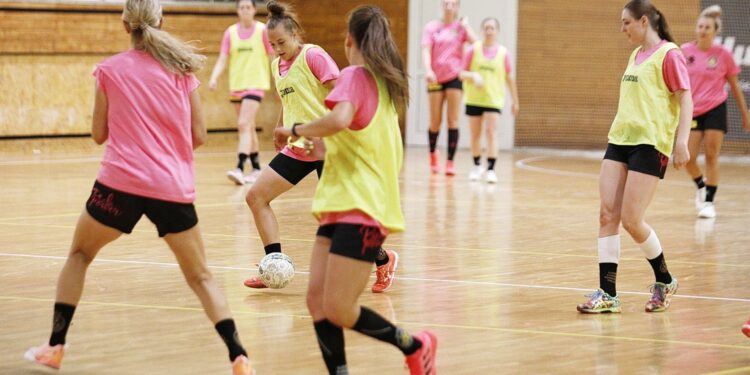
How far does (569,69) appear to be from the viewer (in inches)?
811

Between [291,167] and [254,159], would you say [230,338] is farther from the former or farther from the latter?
[254,159]

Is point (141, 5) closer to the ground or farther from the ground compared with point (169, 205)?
farther from the ground

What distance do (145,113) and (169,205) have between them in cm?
41

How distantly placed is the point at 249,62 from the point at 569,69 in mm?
7754

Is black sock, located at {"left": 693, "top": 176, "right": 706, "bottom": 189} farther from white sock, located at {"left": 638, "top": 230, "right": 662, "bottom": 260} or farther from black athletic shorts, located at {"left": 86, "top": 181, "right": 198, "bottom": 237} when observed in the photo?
black athletic shorts, located at {"left": 86, "top": 181, "right": 198, "bottom": 237}

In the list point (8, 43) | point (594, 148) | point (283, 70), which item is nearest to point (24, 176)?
point (8, 43)

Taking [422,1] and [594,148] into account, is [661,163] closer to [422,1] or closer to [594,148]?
[594,148]

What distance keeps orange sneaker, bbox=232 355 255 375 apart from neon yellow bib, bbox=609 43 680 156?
286 centimetres

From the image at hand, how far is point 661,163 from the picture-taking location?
6945 mm

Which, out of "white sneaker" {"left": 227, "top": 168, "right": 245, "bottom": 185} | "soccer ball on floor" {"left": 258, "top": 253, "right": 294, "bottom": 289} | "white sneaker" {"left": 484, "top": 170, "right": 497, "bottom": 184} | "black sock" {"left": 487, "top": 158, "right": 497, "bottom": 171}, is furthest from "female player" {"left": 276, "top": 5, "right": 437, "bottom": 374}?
"black sock" {"left": 487, "top": 158, "right": 497, "bottom": 171}

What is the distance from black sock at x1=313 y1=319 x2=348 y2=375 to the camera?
4977mm

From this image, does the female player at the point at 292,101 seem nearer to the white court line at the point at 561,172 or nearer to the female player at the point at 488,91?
the female player at the point at 488,91

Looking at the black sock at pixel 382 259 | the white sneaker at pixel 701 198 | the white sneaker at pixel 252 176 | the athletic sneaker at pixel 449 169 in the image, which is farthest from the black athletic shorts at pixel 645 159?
the athletic sneaker at pixel 449 169

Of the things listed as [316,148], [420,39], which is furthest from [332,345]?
[420,39]
